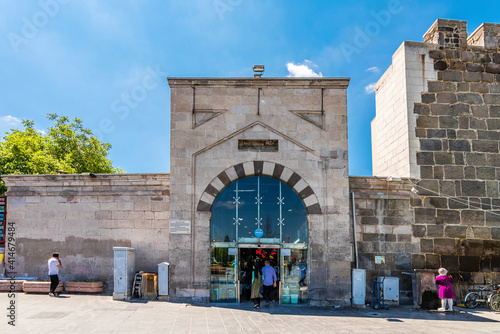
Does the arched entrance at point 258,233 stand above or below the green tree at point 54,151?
below

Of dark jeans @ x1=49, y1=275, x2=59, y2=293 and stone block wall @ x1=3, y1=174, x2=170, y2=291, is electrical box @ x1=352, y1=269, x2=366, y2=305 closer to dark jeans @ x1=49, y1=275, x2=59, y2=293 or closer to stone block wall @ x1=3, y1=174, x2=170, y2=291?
stone block wall @ x1=3, y1=174, x2=170, y2=291

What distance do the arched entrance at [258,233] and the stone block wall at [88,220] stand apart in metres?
1.98

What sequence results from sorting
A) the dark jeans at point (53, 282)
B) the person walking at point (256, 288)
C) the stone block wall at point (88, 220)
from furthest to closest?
1. the stone block wall at point (88, 220)
2. the dark jeans at point (53, 282)
3. the person walking at point (256, 288)

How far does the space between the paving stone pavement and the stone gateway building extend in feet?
3.49

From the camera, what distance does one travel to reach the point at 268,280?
39.5 feet

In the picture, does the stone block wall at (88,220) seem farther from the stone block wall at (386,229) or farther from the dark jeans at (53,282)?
the stone block wall at (386,229)

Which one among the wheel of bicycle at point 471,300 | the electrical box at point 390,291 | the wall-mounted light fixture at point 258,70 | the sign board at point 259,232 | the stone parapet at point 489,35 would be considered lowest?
the wheel of bicycle at point 471,300

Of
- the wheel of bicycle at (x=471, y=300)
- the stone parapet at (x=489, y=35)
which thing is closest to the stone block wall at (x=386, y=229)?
the wheel of bicycle at (x=471, y=300)

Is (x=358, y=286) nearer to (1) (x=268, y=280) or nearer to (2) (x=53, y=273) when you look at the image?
(1) (x=268, y=280)

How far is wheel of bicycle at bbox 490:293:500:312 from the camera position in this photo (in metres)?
12.0

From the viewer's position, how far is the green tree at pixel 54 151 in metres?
24.4

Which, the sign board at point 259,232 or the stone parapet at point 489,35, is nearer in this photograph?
the sign board at point 259,232

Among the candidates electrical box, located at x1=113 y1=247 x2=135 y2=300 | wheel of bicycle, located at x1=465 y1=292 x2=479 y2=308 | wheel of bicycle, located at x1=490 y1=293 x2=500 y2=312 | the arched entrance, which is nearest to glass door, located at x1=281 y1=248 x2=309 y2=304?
the arched entrance

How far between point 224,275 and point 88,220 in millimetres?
5034
